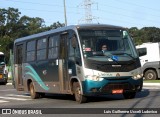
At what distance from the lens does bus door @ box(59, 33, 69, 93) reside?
16688 mm

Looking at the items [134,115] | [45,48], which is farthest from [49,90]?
[134,115]

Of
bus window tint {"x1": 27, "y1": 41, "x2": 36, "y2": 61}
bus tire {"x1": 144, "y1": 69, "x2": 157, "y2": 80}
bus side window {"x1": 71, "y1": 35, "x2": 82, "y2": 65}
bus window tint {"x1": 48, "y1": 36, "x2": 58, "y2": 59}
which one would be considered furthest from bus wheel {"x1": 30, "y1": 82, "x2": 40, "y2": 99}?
bus tire {"x1": 144, "y1": 69, "x2": 157, "y2": 80}

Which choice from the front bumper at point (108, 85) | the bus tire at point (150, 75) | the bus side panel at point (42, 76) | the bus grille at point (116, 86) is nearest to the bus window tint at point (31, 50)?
the bus side panel at point (42, 76)

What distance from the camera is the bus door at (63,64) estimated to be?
1669 centimetres

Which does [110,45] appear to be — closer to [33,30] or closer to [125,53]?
[125,53]

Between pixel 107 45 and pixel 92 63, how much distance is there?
99cm

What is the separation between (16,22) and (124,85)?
341 feet

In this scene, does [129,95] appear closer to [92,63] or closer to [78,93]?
[78,93]

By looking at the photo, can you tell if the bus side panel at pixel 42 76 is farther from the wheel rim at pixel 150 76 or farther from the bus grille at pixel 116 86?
the wheel rim at pixel 150 76

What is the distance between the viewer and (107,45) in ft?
52.3

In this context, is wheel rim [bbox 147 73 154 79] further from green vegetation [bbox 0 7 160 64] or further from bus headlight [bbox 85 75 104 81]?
green vegetation [bbox 0 7 160 64]

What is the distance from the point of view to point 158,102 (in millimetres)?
14922

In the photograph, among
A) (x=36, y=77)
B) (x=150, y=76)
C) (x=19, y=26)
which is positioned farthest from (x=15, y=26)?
(x=36, y=77)

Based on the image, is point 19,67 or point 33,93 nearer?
point 33,93
